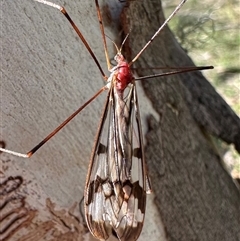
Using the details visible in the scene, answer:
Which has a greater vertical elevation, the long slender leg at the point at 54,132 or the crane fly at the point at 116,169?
the long slender leg at the point at 54,132

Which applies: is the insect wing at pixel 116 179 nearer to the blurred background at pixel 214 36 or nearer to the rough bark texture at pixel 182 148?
the rough bark texture at pixel 182 148

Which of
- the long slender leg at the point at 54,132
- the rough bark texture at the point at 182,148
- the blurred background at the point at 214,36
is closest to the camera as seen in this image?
the long slender leg at the point at 54,132

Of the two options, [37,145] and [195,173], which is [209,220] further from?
[37,145]

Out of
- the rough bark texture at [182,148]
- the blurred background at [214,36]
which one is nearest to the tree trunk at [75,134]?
the rough bark texture at [182,148]

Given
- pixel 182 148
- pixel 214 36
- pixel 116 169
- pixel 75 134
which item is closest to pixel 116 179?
pixel 116 169

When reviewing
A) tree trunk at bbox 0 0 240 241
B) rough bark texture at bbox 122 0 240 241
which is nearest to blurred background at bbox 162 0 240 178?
rough bark texture at bbox 122 0 240 241

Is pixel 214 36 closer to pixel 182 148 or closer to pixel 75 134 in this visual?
pixel 182 148

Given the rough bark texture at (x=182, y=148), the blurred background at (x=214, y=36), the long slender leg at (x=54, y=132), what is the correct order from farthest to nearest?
the blurred background at (x=214, y=36)
the rough bark texture at (x=182, y=148)
the long slender leg at (x=54, y=132)
